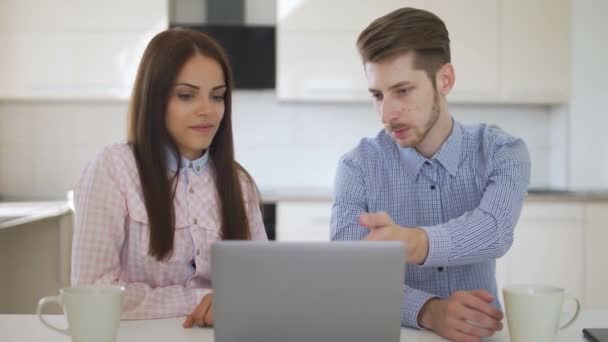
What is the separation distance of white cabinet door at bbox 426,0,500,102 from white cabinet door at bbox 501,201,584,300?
68 centimetres

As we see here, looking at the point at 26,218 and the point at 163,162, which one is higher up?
the point at 163,162

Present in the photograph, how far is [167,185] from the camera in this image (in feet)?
5.50

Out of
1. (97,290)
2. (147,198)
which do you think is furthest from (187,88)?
(97,290)

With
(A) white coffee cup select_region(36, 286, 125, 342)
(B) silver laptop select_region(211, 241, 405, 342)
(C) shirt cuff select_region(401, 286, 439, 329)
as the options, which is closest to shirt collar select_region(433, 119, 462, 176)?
(C) shirt cuff select_region(401, 286, 439, 329)

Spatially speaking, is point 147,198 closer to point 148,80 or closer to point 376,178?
point 148,80

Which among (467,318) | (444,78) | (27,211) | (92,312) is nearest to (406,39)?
(444,78)

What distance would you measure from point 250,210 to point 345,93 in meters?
2.06

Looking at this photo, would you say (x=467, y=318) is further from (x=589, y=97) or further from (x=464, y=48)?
(x=589, y=97)

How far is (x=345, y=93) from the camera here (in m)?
3.82

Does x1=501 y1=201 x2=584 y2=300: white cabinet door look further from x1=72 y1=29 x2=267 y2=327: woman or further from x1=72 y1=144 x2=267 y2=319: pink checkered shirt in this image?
x1=72 y1=144 x2=267 y2=319: pink checkered shirt

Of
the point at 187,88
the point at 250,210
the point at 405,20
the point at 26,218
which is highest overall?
the point at 405,20

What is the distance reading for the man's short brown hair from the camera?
168 centimetres

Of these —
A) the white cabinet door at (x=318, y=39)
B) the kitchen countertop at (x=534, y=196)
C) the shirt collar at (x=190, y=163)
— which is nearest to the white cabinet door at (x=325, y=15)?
the white cabinet door at (x=318, y=39)

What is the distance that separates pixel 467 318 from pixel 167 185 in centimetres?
76
